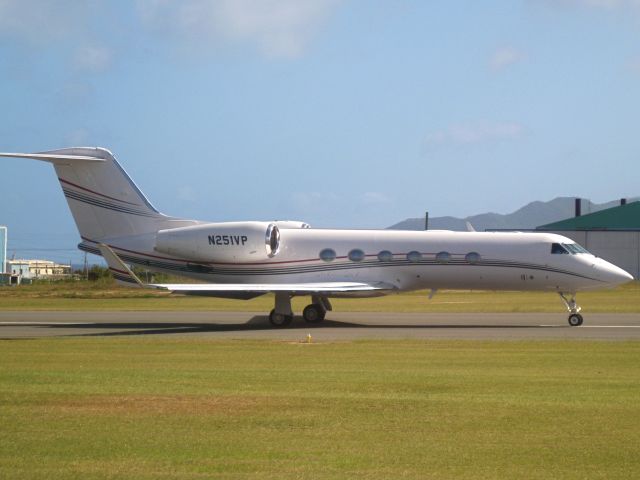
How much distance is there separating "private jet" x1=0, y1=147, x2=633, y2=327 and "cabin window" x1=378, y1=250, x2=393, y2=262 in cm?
3

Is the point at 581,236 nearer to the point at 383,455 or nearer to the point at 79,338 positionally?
the point at 79,338

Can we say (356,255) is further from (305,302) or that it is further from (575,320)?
(305,302)

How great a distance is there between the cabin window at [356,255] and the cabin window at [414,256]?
1530 mm

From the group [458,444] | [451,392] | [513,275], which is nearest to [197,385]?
[451,392]

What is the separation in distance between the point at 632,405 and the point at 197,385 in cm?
573

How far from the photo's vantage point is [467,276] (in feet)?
96.3

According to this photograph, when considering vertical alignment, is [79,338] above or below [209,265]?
below

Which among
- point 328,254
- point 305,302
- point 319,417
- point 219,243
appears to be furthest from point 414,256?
point 319,417

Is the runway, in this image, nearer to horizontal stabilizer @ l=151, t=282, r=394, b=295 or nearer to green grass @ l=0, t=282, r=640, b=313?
horizontal stabilizer @ l=151, t=282, r=394, b=295

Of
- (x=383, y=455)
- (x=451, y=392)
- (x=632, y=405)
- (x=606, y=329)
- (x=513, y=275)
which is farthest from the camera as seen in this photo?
(x=513, y=275)

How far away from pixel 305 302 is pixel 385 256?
13.8 m

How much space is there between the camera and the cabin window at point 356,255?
29.9 metres

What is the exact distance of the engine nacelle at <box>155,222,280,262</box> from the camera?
A: 29953 mm

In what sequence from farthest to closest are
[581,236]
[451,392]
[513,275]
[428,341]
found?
[581,236] < [513,275] < [428,341] < [451,392]
